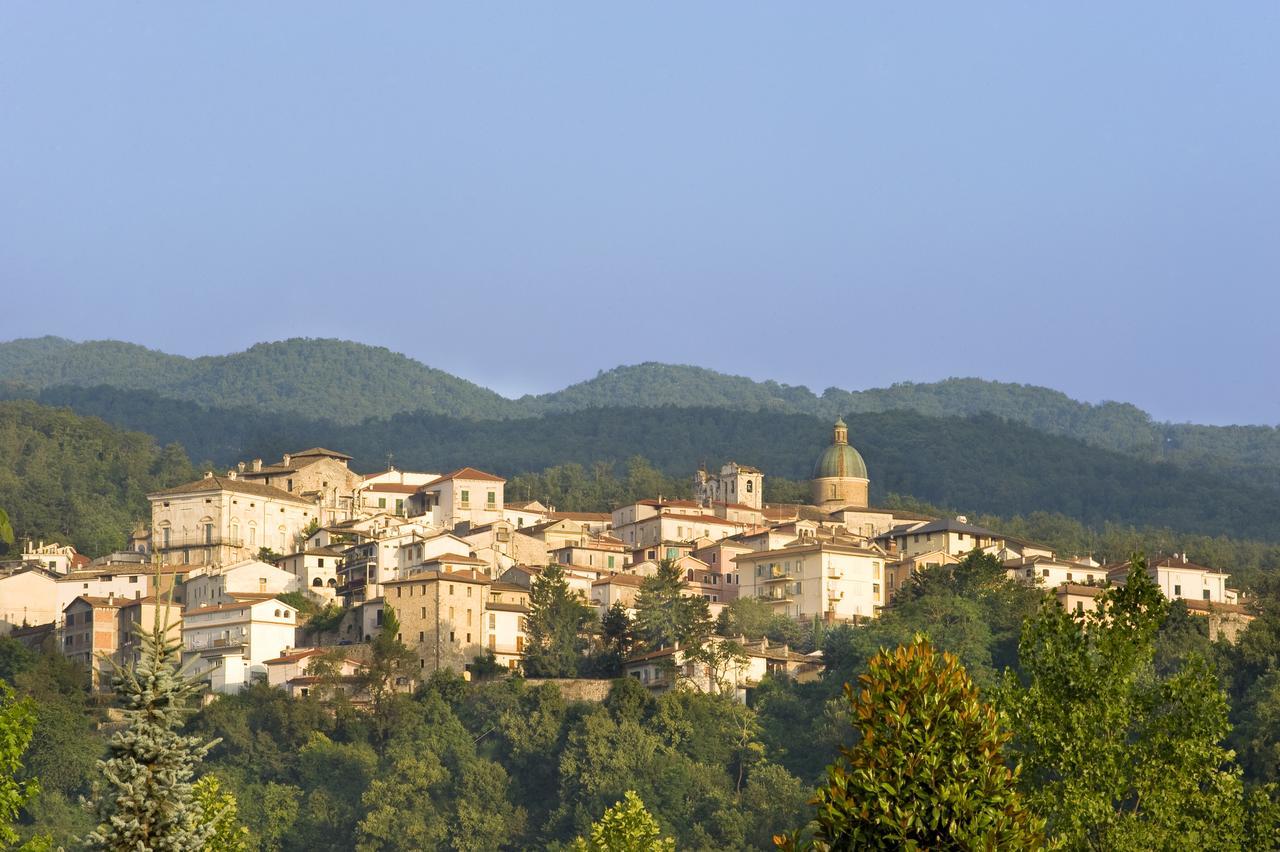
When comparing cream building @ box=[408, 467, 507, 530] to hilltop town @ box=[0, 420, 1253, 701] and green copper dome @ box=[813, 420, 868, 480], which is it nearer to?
hilltop town @ box=[0, 420, 1253, 701]

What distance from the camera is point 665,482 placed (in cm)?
11312

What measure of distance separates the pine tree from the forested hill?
366 ft

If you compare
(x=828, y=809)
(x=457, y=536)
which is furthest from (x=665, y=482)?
(x=828, y=809)

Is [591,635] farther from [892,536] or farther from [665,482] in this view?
[665,482]

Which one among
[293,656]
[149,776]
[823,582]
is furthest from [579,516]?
[149,776]

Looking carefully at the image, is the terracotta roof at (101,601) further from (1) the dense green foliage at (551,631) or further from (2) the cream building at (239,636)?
(1) the dense green foliage at (551,631)

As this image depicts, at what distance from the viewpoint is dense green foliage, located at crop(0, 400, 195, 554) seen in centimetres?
10356

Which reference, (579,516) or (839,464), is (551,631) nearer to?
(579,516)

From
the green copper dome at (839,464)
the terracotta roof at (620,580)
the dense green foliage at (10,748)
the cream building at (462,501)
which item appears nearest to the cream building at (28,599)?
the cream building at (462,501)

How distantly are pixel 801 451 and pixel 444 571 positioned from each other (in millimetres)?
72564

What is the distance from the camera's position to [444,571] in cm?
7775

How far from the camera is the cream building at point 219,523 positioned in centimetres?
8925

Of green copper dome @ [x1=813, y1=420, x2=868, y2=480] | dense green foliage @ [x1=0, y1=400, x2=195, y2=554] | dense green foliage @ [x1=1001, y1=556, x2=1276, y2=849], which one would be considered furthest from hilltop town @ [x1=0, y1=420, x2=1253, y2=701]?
dense green foliage @ [x1=1001, y1=556, x2=1276, y2=849]

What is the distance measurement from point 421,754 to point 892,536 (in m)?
27.2
